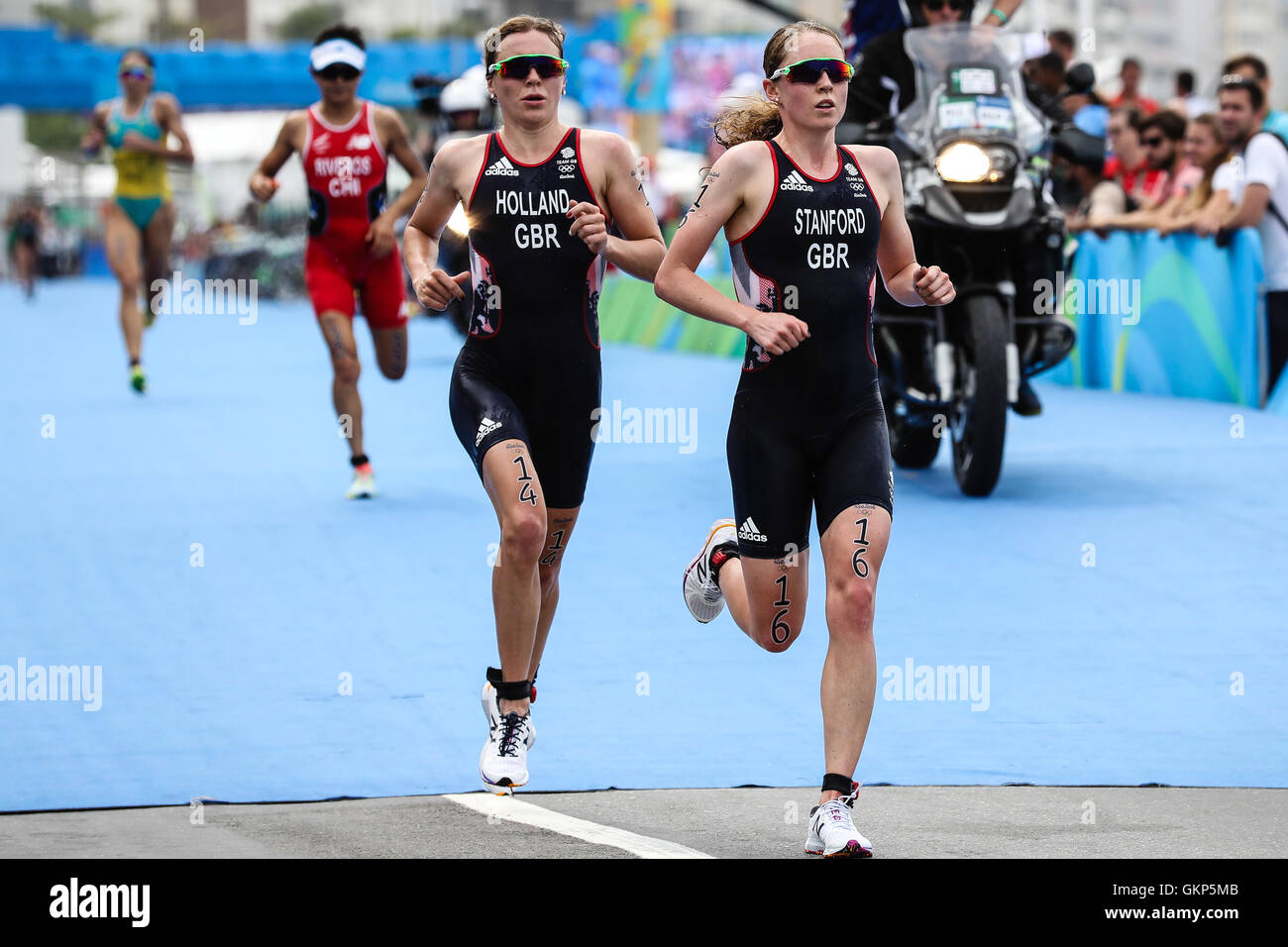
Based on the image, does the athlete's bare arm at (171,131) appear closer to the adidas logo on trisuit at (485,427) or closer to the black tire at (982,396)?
the black tire at (982,396)

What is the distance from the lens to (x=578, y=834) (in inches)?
215

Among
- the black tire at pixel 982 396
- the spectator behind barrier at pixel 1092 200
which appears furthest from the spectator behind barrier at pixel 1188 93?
the black tire at pixel 982 396

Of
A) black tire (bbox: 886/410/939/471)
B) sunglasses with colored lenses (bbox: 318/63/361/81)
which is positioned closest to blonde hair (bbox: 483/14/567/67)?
sunglasses with colored lenses (bbox: 318/63/361/81)

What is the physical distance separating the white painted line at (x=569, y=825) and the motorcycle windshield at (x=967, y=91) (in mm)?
5840

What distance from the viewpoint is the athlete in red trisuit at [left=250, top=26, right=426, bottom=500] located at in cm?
1162

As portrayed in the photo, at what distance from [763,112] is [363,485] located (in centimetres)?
633

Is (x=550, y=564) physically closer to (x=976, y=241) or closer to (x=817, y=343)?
(x=817, y=343)

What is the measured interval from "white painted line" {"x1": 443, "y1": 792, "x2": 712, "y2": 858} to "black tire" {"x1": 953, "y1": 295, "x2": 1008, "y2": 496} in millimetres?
5183

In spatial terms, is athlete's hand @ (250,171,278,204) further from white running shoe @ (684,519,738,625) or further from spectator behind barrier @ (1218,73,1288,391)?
spectator behind barrier @ (1218,73,1288,391)

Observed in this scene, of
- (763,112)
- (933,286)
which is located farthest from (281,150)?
(933,286)

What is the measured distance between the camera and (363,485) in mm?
11898

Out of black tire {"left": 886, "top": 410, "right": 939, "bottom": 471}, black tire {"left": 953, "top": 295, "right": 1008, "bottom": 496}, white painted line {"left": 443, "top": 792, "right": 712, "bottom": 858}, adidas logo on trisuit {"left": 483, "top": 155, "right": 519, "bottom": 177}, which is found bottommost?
white painted line {"left": 443, "top": 792, "right": 712, "bottom": 858}

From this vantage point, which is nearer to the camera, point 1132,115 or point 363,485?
point 363,485

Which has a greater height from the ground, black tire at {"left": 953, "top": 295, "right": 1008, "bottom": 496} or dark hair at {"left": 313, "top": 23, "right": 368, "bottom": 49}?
dark hair at {"left": 313, "top": 23, "right": 368, "bottom": 49}
